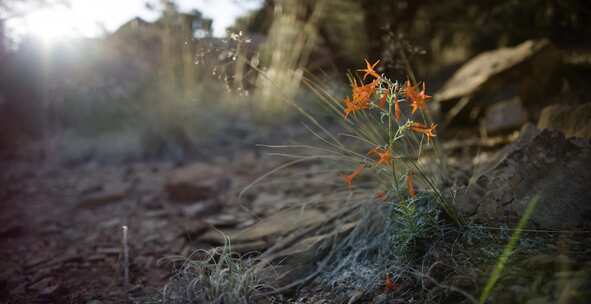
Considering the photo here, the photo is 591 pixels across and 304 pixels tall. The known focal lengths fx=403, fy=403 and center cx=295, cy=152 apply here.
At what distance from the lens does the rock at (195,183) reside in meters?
2.76

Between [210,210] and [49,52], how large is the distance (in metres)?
3.30

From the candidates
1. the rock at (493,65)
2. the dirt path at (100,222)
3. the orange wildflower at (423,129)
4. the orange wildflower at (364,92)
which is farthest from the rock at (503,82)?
the orange wildflower at (364,92)

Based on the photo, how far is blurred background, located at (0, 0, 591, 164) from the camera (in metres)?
3.16

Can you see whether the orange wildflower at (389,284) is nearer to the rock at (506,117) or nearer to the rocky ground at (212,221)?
the rocky ground at (212,221)

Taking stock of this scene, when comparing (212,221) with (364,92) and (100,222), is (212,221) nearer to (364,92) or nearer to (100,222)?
(100,222)

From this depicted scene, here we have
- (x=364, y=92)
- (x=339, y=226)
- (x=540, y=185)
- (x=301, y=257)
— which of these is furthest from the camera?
(x=339, y=226)

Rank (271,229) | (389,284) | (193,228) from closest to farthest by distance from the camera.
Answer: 1. (389,284)
2. (271,229)
3. (193,228)

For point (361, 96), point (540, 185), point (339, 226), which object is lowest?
point (339, 226)

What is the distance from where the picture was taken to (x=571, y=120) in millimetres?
1768

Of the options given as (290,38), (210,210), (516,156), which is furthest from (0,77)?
(516,156)

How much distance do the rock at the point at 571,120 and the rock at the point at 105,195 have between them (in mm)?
2588

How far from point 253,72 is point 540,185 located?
7.16 ft

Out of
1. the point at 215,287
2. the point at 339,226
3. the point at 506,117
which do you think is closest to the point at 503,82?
the point at 506,117

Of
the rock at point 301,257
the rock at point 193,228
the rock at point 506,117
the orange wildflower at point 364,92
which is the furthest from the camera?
the rock at point 506,117
